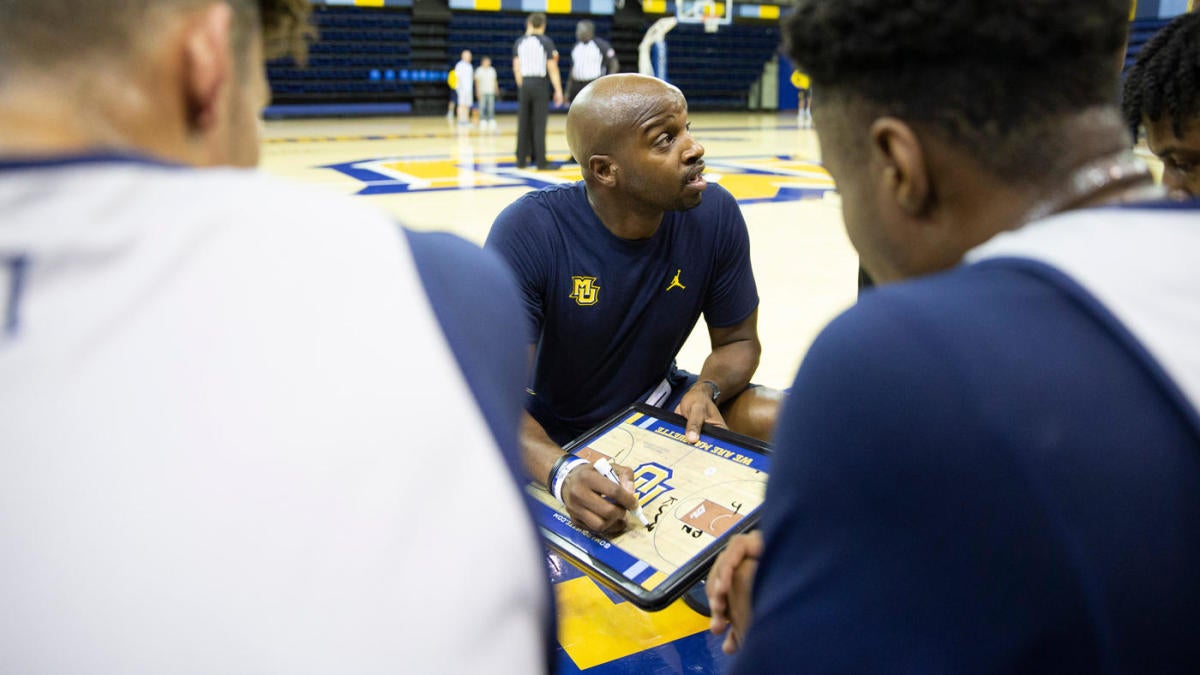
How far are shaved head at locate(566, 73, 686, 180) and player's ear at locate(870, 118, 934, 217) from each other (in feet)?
5.18

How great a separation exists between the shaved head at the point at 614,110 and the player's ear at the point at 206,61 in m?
1.75

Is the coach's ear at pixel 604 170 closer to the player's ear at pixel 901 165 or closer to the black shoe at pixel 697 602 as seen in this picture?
the black shoe at pixel 697 602

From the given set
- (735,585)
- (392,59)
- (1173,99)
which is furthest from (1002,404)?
(392,59)

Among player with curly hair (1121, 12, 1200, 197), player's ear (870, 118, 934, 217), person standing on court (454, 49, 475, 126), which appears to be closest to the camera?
player's ear (870, 118, 934, 217)

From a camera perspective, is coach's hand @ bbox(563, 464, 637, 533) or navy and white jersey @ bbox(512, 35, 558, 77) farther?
navy and white jersey @ bbox(512, 35, 558, 77)

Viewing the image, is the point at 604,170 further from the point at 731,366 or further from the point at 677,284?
the point at 731,366

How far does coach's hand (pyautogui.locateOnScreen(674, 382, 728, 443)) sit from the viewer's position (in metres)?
2.14

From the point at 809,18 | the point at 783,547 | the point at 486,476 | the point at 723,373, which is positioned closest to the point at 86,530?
the point at 486,476

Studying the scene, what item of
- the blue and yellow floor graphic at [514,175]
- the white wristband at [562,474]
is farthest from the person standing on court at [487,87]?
the white wristband at [562,474]

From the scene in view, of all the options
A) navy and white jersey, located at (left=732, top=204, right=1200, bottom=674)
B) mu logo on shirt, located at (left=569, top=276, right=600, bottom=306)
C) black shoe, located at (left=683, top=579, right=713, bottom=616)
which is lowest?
black shoe, located at (left=683, top=579, right=713, bottom=616)

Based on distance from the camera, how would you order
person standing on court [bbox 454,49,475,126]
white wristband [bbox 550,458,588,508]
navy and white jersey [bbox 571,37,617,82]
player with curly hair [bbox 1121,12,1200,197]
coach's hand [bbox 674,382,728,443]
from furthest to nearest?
person standing on court [bbox 454,49,475,126] < navy and white jersey [bbox 571,37,617,82] < coach's hand [bbox 674,382,728,443] < white wristband [bbox 550,458,588,508] < player with curly hair [bbox 1121,12,1200,197]

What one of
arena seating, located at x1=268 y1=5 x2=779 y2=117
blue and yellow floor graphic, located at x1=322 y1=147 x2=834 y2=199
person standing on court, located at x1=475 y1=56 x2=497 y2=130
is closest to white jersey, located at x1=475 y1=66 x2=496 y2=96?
person standing on court, located at x1=475 y1=56 x2=497 y2=130

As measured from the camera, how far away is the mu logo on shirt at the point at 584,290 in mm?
2434

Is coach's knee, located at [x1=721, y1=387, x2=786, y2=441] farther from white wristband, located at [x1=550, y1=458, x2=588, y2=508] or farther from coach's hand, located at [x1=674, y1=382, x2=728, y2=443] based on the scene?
white wristband, located at [x1=550, y1=458, x2=588, y2=508]
